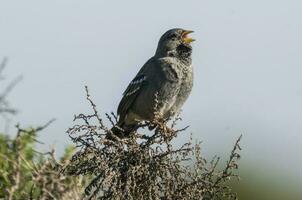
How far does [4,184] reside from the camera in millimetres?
5371

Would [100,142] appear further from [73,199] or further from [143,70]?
[143,70]

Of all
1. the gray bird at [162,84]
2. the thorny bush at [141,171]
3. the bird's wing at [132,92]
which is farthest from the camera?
the bird's wing at [132,92]

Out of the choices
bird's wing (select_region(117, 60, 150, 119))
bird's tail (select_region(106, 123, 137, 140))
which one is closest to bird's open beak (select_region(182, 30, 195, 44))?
bird's wing (select_region(117, 60, 150, 119))

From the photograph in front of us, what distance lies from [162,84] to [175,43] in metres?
0.72

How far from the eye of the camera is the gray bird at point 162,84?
906cm

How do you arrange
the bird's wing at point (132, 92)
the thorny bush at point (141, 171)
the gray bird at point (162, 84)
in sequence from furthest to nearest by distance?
the bird's wing at point (132, 92) → the gray bird at point (162, 84) → the thorny bush at point (141, 171)

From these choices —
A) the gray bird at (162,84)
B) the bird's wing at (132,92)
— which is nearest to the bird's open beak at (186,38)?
the gray bird at (162,84)

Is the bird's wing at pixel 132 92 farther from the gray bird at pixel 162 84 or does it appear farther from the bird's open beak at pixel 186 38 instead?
the bird's open beak at pixel 186 38

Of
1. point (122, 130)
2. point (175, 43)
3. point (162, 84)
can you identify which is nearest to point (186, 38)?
point (175, 43)

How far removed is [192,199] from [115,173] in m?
0.56

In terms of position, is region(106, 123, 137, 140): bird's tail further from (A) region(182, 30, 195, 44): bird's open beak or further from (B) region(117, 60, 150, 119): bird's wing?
(A) region(182, 30, 195, 44): bird's open beak

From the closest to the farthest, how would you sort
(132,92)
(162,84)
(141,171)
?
(141,171) < (162,84) < (132,92)

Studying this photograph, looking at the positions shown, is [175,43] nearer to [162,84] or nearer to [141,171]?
[162,84]

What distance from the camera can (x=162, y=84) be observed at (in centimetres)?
917
